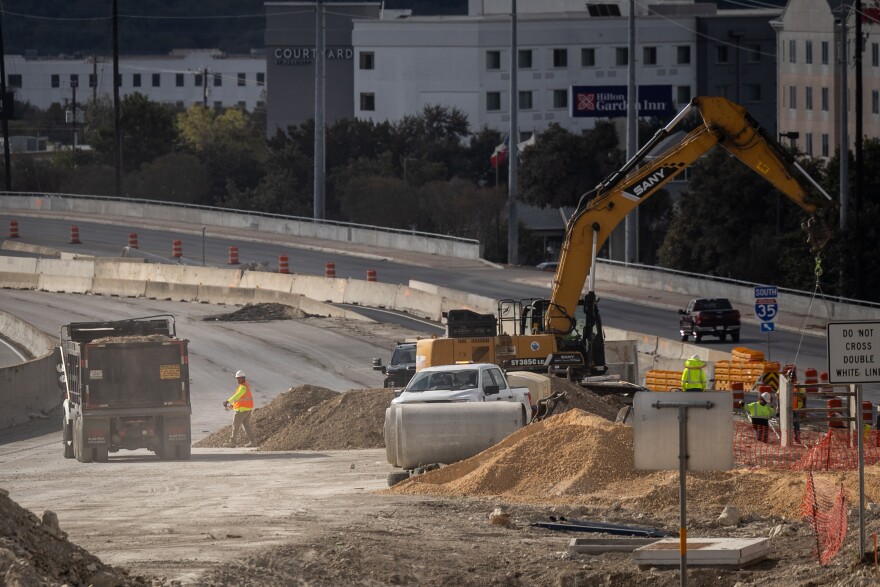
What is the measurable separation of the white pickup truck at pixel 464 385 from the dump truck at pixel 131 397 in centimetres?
486

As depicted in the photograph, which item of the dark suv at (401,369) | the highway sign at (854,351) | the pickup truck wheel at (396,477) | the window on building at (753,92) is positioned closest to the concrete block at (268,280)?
the dark suv at (401,369)

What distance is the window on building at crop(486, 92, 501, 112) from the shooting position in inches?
5197

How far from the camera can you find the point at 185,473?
2538cm

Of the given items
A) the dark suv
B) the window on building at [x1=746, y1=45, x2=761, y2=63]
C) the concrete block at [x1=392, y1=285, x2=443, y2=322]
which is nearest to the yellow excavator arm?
the dark suv

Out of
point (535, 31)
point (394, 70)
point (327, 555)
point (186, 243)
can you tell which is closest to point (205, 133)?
point (394, 70)

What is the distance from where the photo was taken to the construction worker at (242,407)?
101 feet

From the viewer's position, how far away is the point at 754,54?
130m

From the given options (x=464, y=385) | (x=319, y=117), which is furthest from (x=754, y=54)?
(x=464, y=385)

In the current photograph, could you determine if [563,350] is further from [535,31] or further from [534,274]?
[535,31]

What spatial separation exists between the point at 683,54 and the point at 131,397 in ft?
354

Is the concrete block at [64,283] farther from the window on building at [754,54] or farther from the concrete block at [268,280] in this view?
the window on building at [754,54]

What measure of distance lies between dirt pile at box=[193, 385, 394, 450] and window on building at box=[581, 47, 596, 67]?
99684 millimetres

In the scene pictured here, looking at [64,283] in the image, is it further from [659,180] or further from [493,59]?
[493,59]

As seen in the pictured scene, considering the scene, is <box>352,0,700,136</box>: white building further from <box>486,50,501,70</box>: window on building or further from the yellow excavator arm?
the yellow excavator arm
